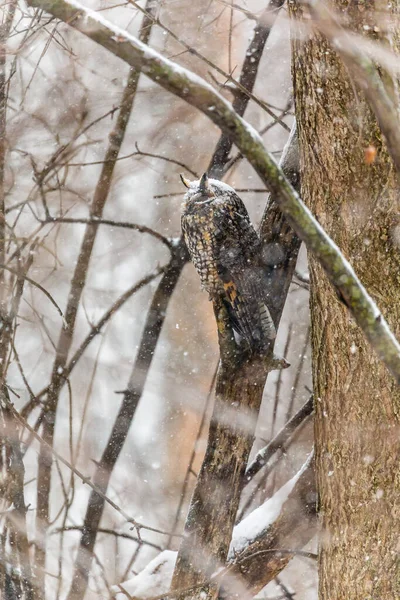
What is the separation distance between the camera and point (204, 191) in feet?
4.54

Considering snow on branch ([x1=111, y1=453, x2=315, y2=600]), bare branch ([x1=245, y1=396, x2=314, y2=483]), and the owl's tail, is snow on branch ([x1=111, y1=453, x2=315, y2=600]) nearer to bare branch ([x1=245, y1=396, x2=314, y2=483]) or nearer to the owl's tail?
bare branch ([x1=245, y1=396, x2=314, y2=483])

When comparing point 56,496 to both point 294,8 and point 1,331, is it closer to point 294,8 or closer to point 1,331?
point 1,331

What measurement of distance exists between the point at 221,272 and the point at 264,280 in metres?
0.17

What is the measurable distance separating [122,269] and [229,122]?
272cm

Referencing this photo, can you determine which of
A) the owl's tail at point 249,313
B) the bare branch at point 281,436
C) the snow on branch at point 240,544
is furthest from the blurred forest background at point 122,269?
the owl's tail at point 249,313

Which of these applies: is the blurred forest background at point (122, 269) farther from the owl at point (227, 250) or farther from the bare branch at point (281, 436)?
the owl at point (227, 250)

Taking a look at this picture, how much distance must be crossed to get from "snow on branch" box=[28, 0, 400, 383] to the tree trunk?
473 mm

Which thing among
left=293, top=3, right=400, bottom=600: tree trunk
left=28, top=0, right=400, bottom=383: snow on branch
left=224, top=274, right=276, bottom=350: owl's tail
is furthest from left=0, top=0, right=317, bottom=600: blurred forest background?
left=28, top=0, right=400, bottom=383: snow on branch

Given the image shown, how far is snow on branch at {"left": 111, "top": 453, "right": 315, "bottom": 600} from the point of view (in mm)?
1612

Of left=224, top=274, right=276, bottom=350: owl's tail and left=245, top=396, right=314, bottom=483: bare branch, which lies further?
left=245, top=396, right=314, bottom=483: bare branch

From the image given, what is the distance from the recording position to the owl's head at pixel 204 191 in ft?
4.52

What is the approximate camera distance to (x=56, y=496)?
3.41 meters

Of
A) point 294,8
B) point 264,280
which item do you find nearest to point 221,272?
point 264,280

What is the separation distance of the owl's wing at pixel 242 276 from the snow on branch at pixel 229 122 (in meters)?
0.68
